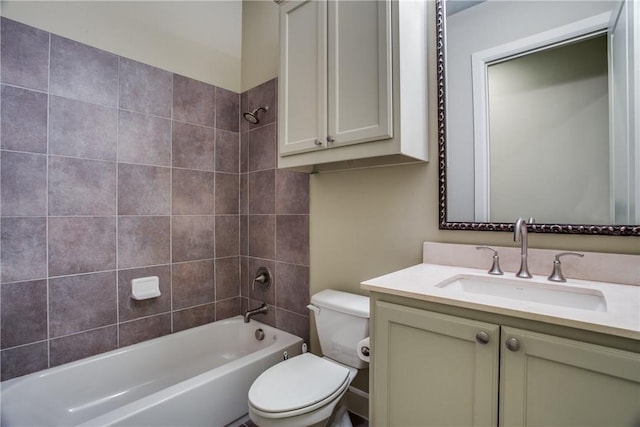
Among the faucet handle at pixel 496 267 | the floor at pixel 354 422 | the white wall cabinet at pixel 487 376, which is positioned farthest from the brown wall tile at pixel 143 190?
the faucet handle at pixel 496 267

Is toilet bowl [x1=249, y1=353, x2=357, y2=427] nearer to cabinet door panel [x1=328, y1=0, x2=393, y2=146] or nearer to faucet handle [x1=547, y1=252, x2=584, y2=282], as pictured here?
faucet handle [x1=547, y1=252, x2=584, y2=282]

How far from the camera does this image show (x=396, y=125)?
4.06 ft

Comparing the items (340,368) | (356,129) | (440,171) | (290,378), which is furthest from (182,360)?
(440,171)

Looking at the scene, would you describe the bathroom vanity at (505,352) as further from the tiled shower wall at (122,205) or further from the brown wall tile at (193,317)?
the brown wall tile at (193,317)

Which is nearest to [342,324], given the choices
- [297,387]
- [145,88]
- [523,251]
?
[297,387]

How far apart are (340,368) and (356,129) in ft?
3.57

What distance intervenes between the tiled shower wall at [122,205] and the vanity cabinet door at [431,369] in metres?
1.01

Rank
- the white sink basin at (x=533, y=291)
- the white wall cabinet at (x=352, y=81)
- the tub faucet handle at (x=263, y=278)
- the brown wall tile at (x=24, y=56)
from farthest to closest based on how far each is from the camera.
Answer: the tub faucet handle at (x=263, y=278) → the brown wall tile at (x=24, y=56) → the white wall cabinet at (x=352, y=81) → the white sink basin at (x=533, y=291)

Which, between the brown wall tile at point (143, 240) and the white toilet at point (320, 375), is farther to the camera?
the brown wall tile at point (143, 240)

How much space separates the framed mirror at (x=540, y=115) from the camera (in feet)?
3.47

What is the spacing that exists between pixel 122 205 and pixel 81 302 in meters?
0.57

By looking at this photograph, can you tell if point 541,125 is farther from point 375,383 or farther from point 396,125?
point 375,383

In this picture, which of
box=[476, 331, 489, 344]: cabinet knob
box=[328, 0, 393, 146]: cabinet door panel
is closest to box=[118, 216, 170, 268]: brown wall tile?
box=[328, 0, 393, 146]: cabinet door panel

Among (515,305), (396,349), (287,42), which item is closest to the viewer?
(515,305)
